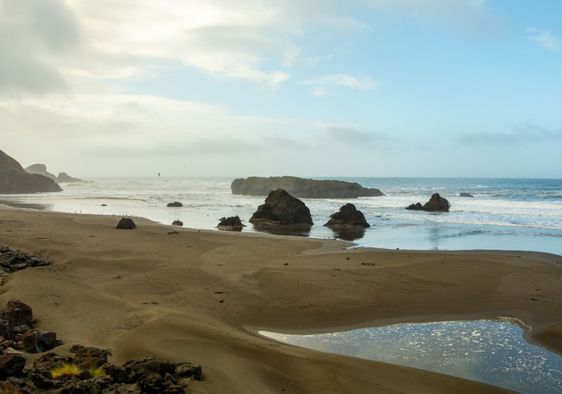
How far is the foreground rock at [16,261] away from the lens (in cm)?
1302

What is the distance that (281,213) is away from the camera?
114ft

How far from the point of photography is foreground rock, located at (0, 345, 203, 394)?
5.86 meters

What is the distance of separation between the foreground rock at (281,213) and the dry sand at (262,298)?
45.1 feet

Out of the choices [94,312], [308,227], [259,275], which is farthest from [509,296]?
[308,227]

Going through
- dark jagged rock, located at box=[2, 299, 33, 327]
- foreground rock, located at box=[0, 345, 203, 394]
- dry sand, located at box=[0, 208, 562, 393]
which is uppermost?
dark jagged rock, located at box=[2, 299, 33, 327]

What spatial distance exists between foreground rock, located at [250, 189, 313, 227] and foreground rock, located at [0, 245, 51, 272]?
21228 mm

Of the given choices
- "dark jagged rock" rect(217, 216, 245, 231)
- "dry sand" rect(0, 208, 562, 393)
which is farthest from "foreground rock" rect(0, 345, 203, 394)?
"dark jagged rock" rect(217, 216, 245, 231)

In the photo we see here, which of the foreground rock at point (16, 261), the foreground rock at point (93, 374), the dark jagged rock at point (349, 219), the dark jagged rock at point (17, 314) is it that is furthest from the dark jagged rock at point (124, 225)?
the foreground rock at point (93, 374)

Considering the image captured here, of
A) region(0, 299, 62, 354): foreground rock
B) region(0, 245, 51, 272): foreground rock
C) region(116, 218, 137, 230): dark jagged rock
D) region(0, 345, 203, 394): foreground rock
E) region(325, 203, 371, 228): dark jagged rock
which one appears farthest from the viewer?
region(325, 203, 371, 228): dark jagged rock

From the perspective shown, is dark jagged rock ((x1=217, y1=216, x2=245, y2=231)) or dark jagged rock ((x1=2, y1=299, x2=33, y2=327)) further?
dark jagged rock ((x1=217, y1=216, x2=245, y2=231))

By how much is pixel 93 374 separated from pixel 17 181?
106160 mm

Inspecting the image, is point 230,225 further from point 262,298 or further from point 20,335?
point 20,335

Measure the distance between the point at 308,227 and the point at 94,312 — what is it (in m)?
24.5

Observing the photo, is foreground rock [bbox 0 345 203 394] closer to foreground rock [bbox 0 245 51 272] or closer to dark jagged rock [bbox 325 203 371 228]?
foreground rock [bbox 0 245 51 272]
